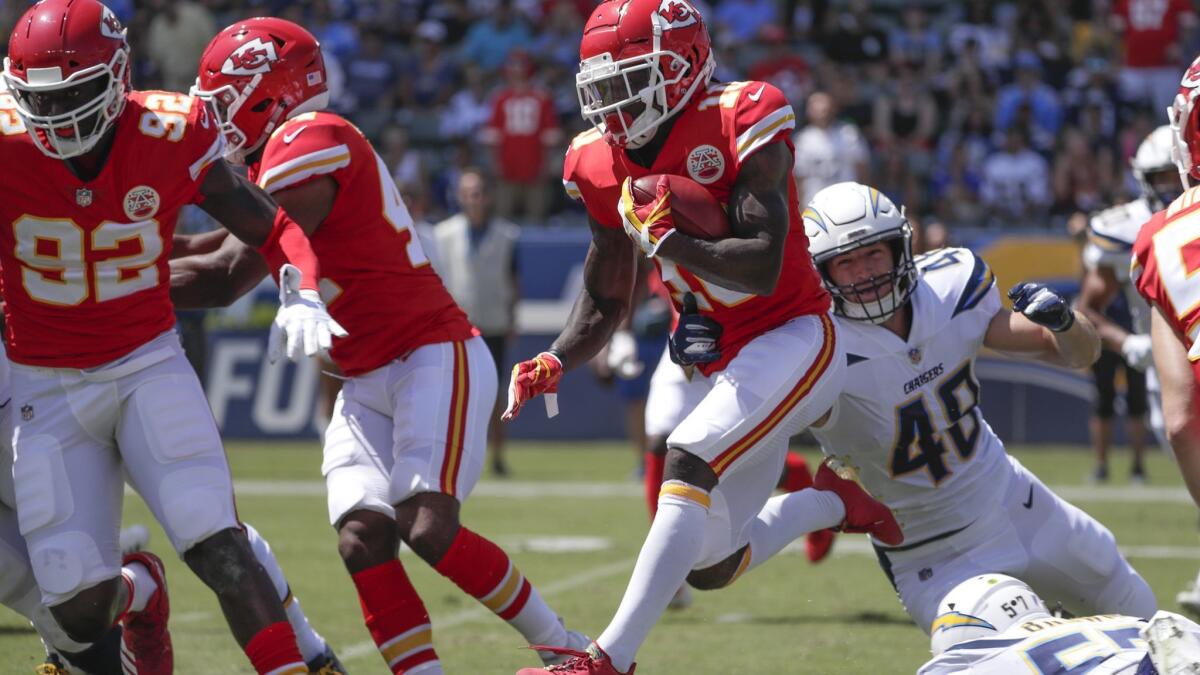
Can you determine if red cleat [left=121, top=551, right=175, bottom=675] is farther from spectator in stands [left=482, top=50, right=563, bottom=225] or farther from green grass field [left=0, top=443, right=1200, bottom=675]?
spectator in stands [left=482, top=50, right=563, bottom=225]

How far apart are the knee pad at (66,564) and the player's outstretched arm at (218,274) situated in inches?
34.4

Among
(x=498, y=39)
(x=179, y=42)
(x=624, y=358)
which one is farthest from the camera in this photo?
(x=498, y=39)

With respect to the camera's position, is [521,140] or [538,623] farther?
[521,140]

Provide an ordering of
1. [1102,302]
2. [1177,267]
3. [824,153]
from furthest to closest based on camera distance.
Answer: [824,153] < [1102,302] < [1177,267]

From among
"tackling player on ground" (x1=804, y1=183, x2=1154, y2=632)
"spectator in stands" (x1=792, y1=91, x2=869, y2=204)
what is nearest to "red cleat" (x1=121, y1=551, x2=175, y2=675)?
"tackling player on ground" (x1=804, y1=183, x2=1154, y2=632)

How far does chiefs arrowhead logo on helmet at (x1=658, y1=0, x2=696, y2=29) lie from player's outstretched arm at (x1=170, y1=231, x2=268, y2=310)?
1.34m

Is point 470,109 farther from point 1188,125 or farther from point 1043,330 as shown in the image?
point 1188,125

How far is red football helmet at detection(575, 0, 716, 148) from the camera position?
4.24m

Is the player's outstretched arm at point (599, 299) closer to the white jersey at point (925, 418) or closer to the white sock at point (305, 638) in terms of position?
the white jersey at point (925, 418)

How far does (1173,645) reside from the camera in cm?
297

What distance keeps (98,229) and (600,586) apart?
3.40 metres

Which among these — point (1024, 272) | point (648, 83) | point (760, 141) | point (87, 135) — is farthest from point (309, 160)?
point (1024, 272)

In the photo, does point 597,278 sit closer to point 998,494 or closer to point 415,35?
point 998,494

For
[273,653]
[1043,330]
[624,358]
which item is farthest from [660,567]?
[624,358]
